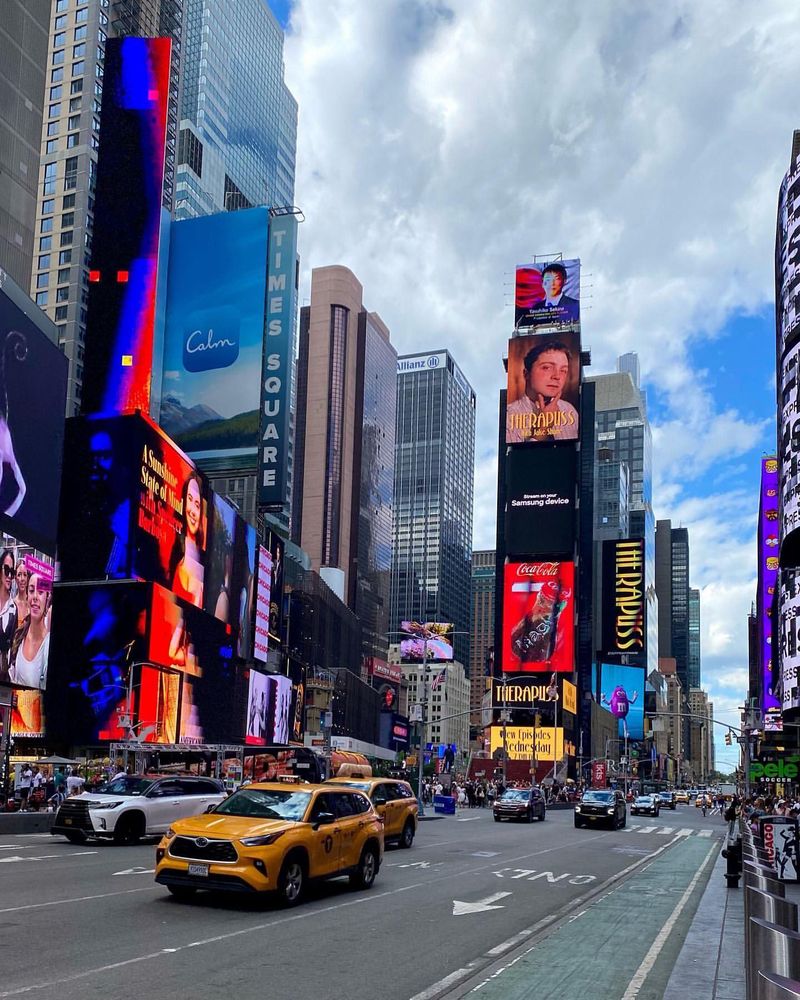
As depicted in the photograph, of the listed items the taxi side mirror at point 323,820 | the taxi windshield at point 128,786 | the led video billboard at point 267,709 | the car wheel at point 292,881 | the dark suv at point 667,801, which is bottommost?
the dark suv at point 667,801

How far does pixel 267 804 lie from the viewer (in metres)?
15.7

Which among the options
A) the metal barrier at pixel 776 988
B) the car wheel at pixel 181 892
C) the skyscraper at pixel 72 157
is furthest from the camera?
the skyscraper at pixel 72 157

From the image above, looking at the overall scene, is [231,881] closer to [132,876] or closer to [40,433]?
[132,876]

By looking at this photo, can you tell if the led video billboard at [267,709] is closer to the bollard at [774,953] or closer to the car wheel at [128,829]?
the car wheel at [128,829]

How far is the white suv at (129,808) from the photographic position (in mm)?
24453

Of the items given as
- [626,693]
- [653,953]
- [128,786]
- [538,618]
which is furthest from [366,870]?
[626,693]

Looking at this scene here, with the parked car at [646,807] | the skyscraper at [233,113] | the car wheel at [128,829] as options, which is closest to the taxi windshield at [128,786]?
Answer: the car wheel at [128,829]

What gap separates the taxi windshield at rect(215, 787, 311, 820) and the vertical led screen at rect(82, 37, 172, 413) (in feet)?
220

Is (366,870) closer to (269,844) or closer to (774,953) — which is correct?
(269,844)

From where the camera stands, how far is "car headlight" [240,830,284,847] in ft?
45.8

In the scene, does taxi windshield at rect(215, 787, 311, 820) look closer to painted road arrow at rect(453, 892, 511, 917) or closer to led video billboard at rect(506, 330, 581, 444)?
painted road arrow at rect(453, 892, 511, 917)

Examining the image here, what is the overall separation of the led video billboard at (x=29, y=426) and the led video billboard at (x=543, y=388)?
3873 inches

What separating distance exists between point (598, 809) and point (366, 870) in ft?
93.8

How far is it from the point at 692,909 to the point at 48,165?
4590 inches
